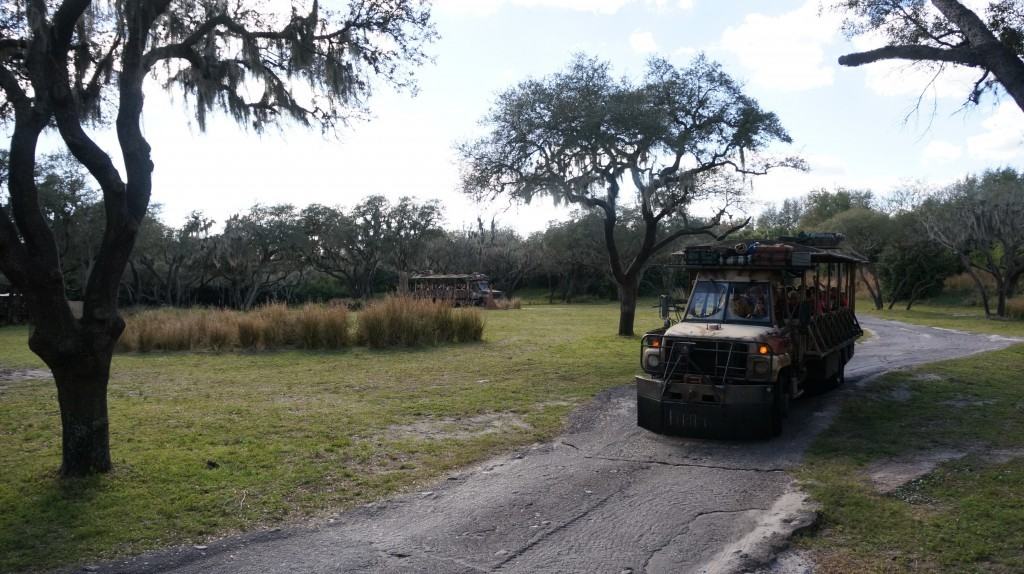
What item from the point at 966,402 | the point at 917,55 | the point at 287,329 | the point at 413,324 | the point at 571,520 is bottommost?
the point at 571,520

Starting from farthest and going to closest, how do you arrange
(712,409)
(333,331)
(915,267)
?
(915,267)
(333,331)
(712,409)

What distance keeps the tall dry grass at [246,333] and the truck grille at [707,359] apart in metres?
13.0

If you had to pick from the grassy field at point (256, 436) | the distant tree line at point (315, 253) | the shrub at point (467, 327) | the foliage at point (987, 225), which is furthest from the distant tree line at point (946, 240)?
the grassy field at point (256, 436)

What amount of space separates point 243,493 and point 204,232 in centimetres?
4288

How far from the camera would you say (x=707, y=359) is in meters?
8.98

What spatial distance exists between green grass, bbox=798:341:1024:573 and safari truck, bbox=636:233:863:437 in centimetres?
83

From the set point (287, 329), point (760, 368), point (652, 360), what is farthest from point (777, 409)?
point (287, 329)

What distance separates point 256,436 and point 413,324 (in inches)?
452

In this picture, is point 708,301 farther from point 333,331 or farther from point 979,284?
point 979,284

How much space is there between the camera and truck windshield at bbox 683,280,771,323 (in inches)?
387

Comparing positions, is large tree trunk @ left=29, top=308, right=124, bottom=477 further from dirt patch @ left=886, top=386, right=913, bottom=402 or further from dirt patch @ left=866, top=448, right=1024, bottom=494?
dirt patch @ left=886, top=386, right=913, bottom=402

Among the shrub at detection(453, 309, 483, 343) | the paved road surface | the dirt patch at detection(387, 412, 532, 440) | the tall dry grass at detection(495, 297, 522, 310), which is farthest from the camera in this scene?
the tall dry grass at detection(495, 297, 522, 310)

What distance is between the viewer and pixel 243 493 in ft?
22.1

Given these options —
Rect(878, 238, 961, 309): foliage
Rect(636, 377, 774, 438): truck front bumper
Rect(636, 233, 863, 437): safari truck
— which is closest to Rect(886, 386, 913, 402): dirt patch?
Rect(636, 233, 863, 437): safari truck
